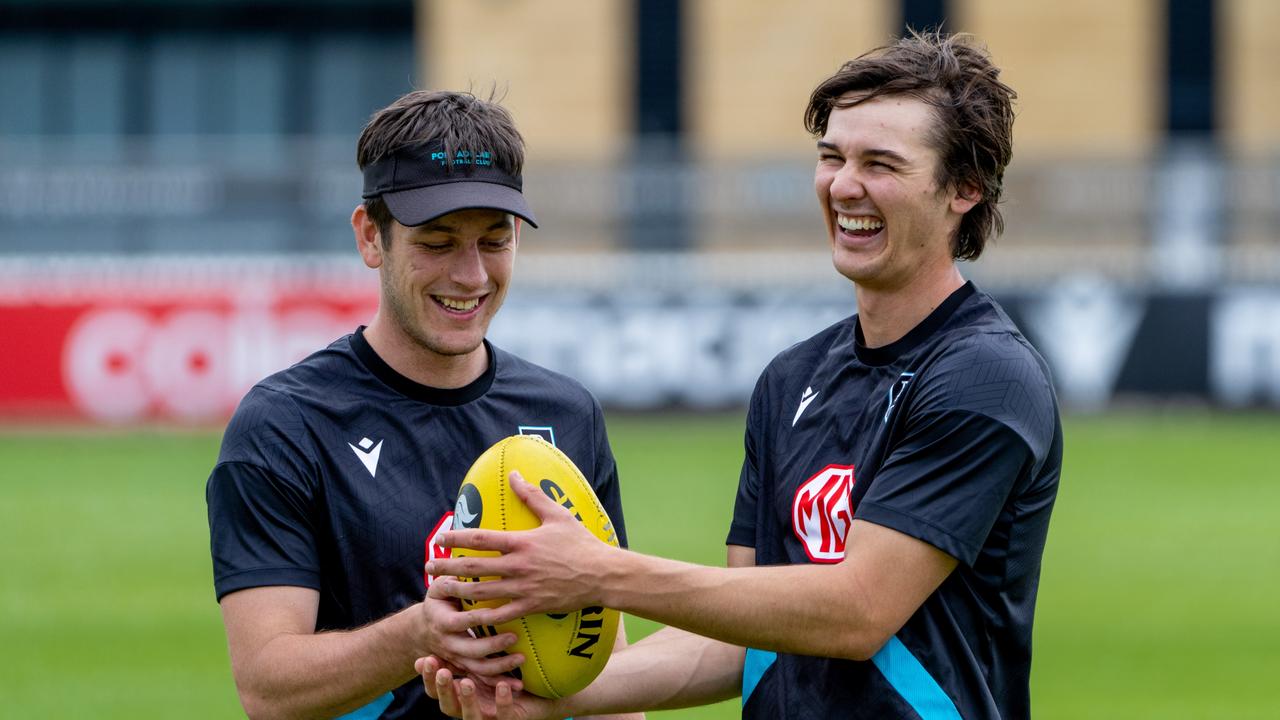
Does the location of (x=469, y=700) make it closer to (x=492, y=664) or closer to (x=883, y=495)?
(x=492, y=664)

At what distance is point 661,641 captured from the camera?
4508 mm

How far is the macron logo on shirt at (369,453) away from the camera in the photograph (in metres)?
4.21

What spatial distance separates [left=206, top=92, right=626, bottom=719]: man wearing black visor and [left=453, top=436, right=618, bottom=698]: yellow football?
0.06 meters

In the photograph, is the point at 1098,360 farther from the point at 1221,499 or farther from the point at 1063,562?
the point at 1063,562

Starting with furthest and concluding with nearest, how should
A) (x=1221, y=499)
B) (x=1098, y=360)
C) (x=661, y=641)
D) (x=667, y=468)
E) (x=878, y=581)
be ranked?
(x=1098, y=360) < (x=667, y=468) < (x=1221, y=499) < (x=661, y=641) < (x=878, y=581)

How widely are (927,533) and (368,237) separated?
1.61 metres

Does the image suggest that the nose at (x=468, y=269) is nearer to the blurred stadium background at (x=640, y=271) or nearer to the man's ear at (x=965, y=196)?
the man's ear at (x=965, y=196)

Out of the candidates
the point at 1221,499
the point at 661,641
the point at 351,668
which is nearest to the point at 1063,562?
the point at 1221,499

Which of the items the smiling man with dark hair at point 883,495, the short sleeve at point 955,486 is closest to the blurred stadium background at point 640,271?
the smiling man with dark hair at point 883,495

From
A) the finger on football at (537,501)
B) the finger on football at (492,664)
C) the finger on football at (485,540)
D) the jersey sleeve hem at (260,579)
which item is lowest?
the finger on football at (492,664)

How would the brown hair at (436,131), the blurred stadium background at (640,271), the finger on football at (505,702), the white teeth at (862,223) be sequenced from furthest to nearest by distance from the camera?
the blurred stadium background at (640,271) < the brown hair at (436,131) < the white teeth at (862,223) < the finger on football at (505,702)

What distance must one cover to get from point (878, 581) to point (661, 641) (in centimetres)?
90

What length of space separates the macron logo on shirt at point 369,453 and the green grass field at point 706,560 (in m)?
4.99

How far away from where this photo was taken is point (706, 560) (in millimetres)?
12219
